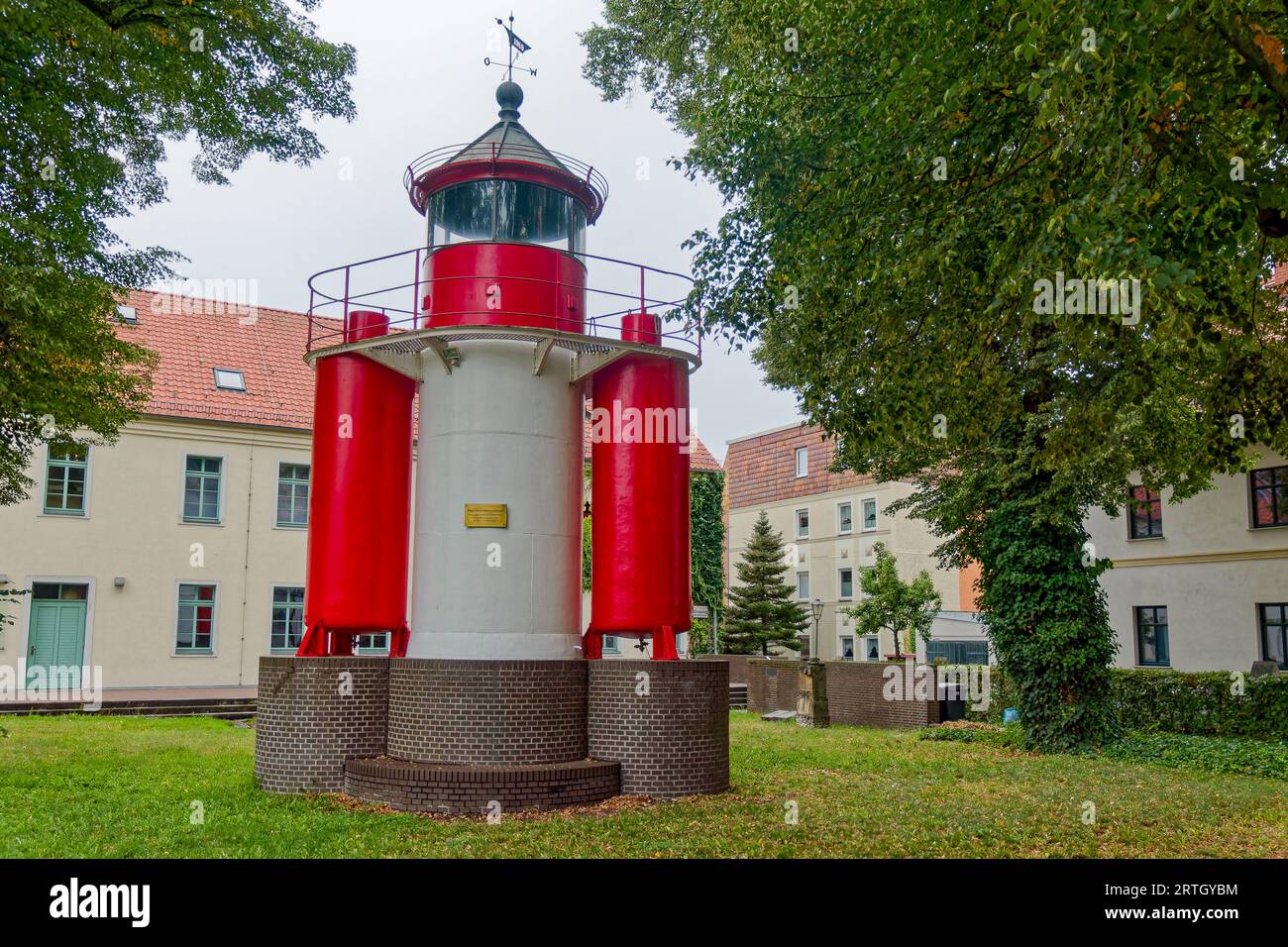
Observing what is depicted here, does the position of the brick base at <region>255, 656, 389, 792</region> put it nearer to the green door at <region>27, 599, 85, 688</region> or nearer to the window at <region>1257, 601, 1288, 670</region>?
the green door at <region>27, 599, 85, 688</region>

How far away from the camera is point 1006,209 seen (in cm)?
885

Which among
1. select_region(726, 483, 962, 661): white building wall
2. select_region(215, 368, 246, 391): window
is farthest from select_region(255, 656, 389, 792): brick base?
select_region(726, 483, 962, 661): white building wall

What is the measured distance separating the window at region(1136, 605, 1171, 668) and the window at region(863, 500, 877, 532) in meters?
15.3

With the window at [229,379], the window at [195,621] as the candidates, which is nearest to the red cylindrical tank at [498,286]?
the window at [195,621]

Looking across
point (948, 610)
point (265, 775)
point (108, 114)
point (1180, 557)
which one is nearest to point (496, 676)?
point (265, 775)

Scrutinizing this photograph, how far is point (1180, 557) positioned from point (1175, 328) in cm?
2181

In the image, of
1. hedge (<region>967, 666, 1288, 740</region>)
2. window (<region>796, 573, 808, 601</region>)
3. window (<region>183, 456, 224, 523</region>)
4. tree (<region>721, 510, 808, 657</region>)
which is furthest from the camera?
window (<region>796, 573, 808, 601</region>)

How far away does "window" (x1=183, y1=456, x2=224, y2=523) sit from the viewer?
27500mm

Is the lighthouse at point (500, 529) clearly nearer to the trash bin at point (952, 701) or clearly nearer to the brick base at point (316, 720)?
the brick base at point (316, 720)

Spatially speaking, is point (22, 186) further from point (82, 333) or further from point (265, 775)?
point (265, 775)

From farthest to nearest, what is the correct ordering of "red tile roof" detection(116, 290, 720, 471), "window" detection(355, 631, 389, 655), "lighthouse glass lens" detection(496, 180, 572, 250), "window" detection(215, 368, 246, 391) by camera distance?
"window" detection(355, 631, 389, 655) → "window" detection(215, 368, 246, 391) → "red tile roof" detection(116, 290, 720, 471) → "lighthouse glass lens" detection(496, 180, 572, 250)

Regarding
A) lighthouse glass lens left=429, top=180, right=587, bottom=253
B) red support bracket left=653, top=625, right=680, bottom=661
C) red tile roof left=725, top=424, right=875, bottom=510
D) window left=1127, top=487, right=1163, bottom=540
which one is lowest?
red support bracket left=653, top=625, right=680, bottom=661

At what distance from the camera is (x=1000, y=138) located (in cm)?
873

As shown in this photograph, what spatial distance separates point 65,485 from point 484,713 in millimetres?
19675
